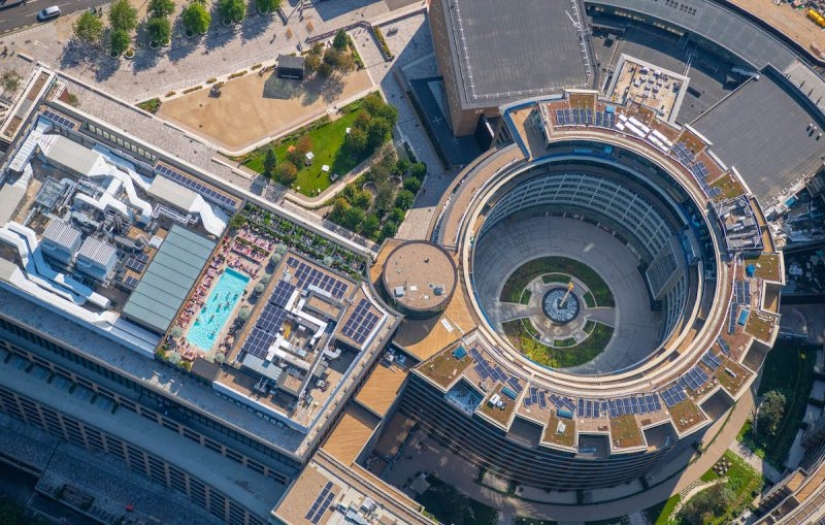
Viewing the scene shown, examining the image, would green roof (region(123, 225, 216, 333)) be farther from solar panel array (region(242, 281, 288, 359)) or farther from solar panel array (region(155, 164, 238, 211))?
solar panel array (region(242, 281, 288, 359))

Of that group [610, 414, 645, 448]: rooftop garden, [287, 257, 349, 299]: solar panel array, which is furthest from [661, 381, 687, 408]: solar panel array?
[287, 257, 349, 299]: solar panel array

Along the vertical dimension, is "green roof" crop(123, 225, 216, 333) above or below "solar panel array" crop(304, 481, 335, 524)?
above

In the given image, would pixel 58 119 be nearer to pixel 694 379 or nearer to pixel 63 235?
pixel 63 235

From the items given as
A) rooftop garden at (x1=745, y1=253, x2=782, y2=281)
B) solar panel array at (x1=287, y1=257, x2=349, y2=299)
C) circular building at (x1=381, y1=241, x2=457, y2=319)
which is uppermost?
rooftop garden at (x1=745, y1=253, x2=782, y2=281)

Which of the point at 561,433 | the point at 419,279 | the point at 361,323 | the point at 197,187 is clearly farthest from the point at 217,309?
the point at 561,433

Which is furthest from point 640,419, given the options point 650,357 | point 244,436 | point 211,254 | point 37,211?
point 37,211

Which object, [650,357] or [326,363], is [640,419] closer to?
[650,357]
